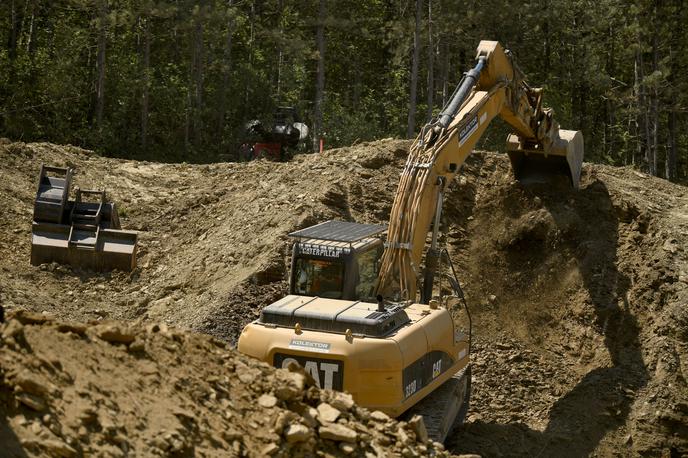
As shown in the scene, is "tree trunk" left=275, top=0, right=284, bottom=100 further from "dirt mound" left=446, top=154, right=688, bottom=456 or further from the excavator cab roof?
the excavator cab roof

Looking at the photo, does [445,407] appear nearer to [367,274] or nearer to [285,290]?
[367,274]

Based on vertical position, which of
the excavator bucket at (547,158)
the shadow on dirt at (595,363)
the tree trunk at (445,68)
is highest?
the tree trunk at (445,68)

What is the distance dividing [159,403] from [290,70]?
26018 mm

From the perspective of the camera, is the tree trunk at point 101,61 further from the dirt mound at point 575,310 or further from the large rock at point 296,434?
the large rock at point 296,434

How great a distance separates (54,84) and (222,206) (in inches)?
469

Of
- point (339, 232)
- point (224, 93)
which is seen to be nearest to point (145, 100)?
point (224, 93)

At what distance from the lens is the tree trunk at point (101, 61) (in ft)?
97.4

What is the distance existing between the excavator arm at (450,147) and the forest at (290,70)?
40.4 feet

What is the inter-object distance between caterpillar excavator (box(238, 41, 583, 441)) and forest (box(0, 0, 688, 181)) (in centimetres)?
1623

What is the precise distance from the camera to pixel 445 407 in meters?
12.5

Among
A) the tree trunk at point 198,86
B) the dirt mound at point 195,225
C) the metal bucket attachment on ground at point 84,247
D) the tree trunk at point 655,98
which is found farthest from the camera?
the tree trunk at point 198,86

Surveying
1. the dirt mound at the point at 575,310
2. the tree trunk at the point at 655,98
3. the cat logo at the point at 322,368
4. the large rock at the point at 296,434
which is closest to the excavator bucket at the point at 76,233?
the dirt mound at the point at 575,310

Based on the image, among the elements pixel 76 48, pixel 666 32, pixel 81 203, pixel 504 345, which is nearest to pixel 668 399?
pixel 504 345

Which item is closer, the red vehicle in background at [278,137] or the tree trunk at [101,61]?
the tree trunk at [101,61]
